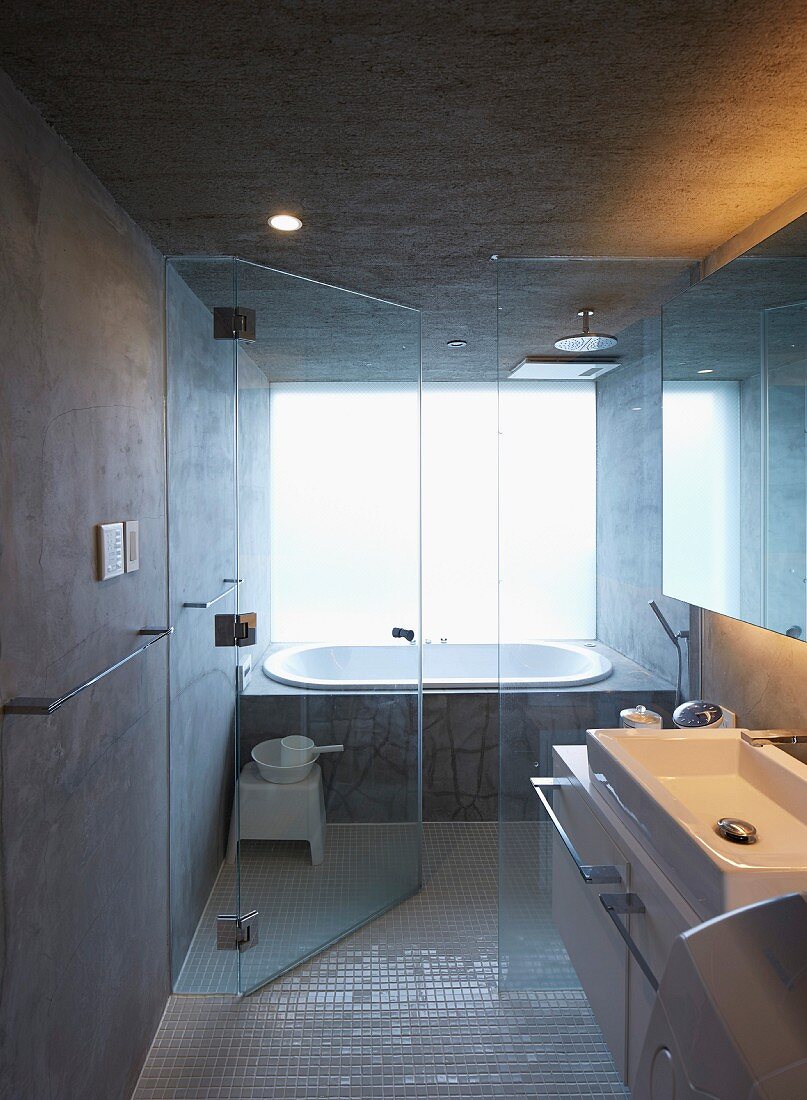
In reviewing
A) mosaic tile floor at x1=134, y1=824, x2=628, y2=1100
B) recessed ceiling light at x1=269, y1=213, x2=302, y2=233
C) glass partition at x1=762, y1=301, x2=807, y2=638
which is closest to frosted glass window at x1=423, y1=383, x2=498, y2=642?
mosaic tile floor at x1=134, y1=824, x2=628, y2=1100

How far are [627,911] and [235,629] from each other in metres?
1.40

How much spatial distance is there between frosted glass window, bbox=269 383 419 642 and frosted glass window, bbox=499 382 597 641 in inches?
19.5

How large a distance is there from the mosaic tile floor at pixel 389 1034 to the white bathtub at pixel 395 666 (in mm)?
941

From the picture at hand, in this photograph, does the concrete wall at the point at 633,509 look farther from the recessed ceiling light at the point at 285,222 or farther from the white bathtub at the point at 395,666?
the recessed ceiling light at the point at 285,222

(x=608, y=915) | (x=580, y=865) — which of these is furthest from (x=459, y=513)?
(x=608, y=915)

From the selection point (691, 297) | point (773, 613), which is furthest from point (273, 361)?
point (773, 613)

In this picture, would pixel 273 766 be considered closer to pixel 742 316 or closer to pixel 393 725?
pixel 393 725

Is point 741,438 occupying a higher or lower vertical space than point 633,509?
higher

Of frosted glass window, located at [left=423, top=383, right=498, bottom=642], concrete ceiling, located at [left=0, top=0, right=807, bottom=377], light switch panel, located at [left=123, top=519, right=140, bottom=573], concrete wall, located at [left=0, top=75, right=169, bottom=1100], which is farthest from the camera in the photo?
frosted glass window, located at [left=423, top=383, right=498, bottom=642]

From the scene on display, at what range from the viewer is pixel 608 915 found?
1665mm

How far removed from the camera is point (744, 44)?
1.19 meters

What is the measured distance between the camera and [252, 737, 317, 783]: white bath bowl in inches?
92.1

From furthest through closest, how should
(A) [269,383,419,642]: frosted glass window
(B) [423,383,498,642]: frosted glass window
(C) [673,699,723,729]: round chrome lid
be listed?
(B) [423,383,498,642]: frosted glass window, (A) [269,383,419,642]: frosted glass window, (C) [673,699,723,729]: round chrome lid

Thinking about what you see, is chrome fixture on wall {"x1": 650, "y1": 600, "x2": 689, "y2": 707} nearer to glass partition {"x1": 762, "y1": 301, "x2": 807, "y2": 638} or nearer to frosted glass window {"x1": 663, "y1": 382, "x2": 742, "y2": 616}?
frosted glass window {"x1": 663, "y1": 382, "x2": 742, "y2": 616}
